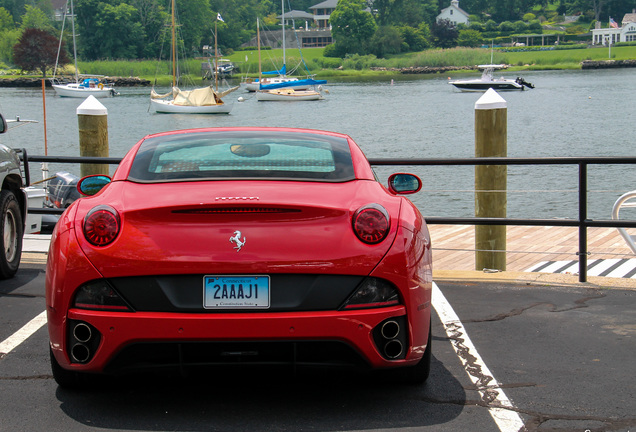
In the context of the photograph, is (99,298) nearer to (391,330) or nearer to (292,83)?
(391,330)

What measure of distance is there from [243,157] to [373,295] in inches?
45.5

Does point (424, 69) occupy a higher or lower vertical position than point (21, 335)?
higher

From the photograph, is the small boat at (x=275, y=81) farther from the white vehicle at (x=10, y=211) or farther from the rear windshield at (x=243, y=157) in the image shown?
the rear windshield at (x=243, y=157)

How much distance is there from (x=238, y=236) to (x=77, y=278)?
758 millimetres

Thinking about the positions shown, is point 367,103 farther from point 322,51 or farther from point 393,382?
point 322,51

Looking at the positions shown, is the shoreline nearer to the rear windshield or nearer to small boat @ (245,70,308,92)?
small boat @ (245,70,308,92)

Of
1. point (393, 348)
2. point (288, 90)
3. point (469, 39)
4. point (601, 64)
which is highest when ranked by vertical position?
point (469, 39)

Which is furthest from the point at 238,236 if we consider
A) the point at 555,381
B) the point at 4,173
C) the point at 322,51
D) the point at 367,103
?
the point at 322,51

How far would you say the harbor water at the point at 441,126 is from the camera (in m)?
30.6

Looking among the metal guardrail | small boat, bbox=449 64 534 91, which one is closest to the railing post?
the metal guardrail

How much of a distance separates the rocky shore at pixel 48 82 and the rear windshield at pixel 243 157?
126379 millimetres

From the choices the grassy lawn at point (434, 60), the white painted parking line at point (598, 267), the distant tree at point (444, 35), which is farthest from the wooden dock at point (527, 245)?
the distant tree at point (444, 35)

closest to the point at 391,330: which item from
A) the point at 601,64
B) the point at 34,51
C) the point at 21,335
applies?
the point at 21,335

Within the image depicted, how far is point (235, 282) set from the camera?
3.86 m
